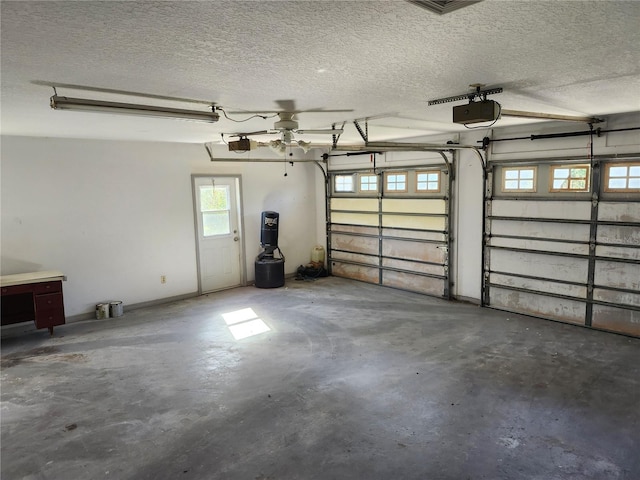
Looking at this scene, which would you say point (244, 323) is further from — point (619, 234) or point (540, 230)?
point (619, 234)

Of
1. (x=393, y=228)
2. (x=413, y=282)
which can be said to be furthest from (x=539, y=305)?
(x=393, y=228)

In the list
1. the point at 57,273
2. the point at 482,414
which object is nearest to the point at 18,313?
the point at 57,273

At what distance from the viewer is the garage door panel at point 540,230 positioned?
16.8ft

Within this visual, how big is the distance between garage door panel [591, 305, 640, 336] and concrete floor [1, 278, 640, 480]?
184 millimetres

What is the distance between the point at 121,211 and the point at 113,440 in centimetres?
388

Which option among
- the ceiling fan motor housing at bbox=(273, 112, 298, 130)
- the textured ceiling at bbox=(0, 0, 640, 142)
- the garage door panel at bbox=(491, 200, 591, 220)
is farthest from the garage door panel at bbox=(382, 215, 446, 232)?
the ceiling fan motor housing at bbox=(273, 112, 298, 130)

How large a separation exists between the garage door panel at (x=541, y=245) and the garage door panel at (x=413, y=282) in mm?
1172

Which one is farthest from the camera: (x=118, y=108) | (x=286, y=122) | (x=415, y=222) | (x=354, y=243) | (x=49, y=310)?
(x=354, y=243)

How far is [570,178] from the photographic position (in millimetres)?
5184

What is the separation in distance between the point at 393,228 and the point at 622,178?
3.42 m

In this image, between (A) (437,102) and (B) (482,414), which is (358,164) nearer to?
(A) (437,102)

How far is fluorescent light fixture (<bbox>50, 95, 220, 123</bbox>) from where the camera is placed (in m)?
2.73

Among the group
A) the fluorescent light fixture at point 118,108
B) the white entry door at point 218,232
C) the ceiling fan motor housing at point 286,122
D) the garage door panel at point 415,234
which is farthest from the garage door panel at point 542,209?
the white entry door at point 218,232

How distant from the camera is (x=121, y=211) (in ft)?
20.0
